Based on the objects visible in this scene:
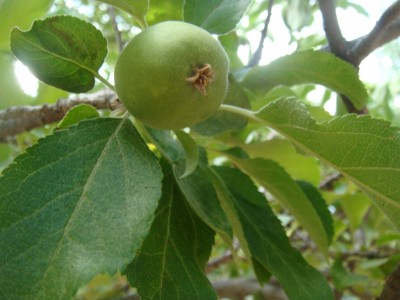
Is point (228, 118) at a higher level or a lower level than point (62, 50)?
lower

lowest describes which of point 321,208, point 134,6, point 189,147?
point 321,208

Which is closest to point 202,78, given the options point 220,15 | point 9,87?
point 220,15

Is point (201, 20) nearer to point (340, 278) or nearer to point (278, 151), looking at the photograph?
point (278, 151)

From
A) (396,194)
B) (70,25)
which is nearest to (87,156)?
(70,25)

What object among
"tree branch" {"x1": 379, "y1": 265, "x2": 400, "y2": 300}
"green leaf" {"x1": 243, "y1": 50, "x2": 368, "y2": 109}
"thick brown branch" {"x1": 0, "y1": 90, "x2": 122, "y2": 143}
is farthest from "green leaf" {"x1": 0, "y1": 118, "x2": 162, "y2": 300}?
"tree branch" {"x1": 379, "y1": 265, "x2": 400, "y2": 300}

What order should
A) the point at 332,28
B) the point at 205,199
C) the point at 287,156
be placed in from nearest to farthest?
the point at 205,199
the point at 332,28
the point at 287,156

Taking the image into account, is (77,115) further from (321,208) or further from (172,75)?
(321,208)

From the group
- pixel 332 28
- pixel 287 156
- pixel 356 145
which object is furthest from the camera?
pixel 287 156
